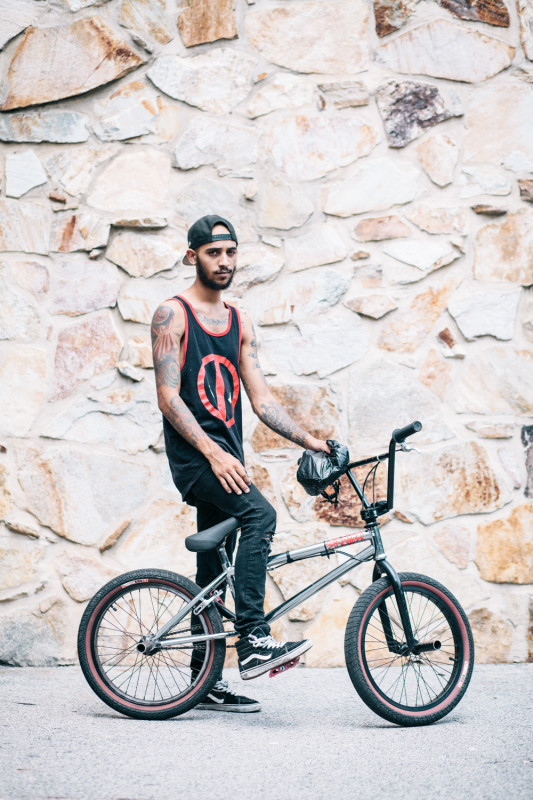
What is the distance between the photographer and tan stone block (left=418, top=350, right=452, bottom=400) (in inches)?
162

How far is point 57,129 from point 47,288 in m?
0.81

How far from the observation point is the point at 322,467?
3.15m

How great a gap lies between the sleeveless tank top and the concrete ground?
0.92m

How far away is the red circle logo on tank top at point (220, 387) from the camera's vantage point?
3.17 meters

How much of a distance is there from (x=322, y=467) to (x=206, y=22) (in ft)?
8.08

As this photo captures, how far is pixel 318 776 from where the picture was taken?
2355 millimetres

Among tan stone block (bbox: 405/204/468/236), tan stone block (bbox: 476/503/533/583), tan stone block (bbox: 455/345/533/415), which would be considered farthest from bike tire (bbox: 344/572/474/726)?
tan stone block (bbox: 405/204/468/236)

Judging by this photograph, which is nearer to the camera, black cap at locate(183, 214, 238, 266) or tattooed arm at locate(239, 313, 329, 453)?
black cap at locate(183, 214, 238, 266)

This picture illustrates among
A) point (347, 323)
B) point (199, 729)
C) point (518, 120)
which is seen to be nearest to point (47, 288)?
point (347, 323)

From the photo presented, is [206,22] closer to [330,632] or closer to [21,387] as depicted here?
[21,387]

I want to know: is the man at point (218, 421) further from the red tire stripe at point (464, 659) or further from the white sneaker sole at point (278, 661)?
the red tire stripe at point (464, 659)

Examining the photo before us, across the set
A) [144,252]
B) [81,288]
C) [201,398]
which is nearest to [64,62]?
[144,252]

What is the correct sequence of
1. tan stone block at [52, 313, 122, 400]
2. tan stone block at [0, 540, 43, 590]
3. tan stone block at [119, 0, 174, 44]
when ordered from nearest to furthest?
tan stone block at [0, 540, 43, 590] < tan stone block at [52, 313, 122, 400] < tan stone block at [119, 0, 174, 44]

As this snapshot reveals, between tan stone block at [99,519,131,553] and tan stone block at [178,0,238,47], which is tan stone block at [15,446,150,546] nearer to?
tan stone block at [99,519,131,553]
